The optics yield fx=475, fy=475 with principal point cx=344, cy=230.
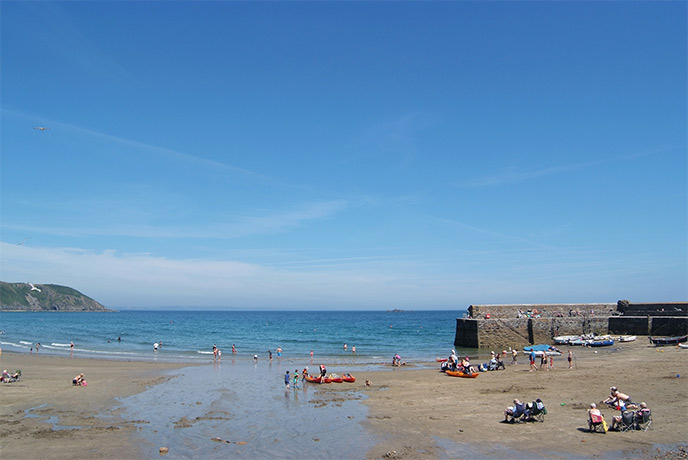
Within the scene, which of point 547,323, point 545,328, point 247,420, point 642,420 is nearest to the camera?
point 642,420

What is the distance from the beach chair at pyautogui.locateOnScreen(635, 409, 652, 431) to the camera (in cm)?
1656

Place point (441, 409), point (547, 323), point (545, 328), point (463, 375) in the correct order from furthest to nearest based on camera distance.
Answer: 1. point (547, 323)
2. point (545, 328)
3. point (463, 375)
4. point (441, 409)

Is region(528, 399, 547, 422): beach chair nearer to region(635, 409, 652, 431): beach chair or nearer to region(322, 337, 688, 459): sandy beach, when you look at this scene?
region(322, 337, 688, 459): sandy beach

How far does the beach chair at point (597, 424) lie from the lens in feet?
53.4

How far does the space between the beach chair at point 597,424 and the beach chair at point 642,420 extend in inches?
48.2

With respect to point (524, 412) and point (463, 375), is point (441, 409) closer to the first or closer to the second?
point (524, 412)

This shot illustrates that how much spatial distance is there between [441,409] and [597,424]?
6694mm

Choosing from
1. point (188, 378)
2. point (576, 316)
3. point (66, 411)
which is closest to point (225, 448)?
point (66, 411)

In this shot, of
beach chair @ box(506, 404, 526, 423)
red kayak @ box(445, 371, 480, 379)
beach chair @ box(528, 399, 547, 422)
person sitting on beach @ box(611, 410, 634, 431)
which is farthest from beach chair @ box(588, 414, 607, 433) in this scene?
red kayak @ box(445, 371, 480, 379)

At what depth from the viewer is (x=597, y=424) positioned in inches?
644

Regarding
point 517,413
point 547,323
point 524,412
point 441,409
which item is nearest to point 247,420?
point 441,409

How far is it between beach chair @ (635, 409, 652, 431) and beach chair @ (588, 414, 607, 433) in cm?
122

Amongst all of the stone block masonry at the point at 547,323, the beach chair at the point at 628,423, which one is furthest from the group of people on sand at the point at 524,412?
the stone block masonry at the point at 547,323

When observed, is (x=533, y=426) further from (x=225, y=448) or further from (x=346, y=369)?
(x=346, y=369)
